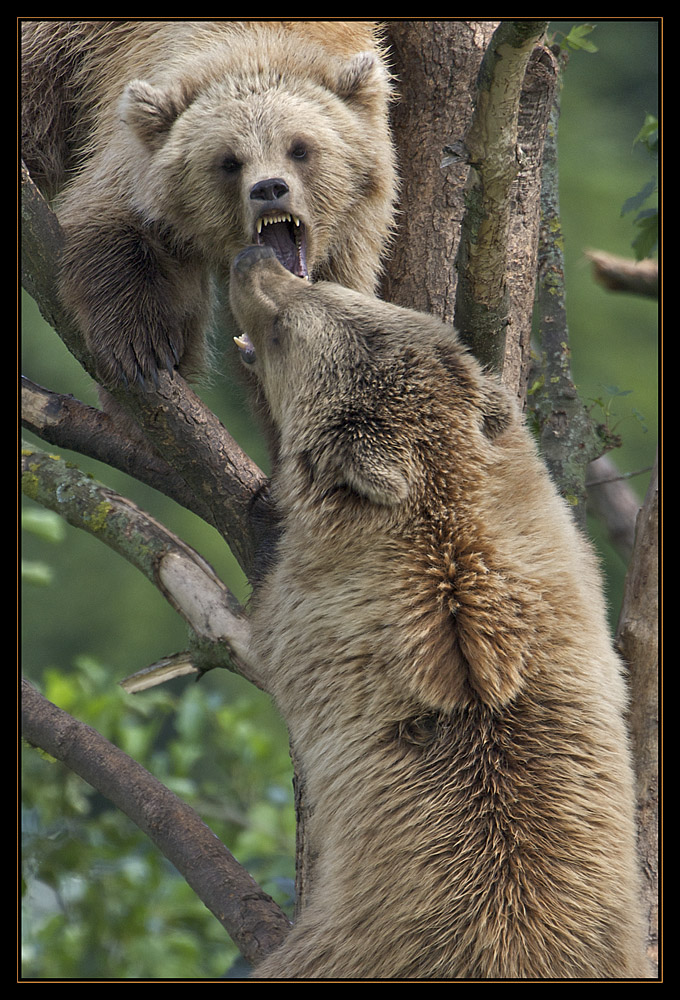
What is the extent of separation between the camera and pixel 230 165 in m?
3.84

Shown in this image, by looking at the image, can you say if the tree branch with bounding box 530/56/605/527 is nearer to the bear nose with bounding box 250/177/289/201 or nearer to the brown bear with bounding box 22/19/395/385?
the brown bear with bounding box 22/19/395/385

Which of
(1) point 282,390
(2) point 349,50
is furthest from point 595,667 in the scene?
(2) point 349,50

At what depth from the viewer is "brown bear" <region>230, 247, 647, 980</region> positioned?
8.67 feet

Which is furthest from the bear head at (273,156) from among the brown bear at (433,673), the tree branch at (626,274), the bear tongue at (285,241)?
the tree branch at (626,274)

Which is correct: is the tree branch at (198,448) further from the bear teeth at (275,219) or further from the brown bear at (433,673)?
the bear teeth at (275,219)

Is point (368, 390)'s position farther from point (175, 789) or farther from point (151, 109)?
point (175, 789)

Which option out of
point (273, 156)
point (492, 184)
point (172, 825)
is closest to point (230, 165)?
point (273, 156)

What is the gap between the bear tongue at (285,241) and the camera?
3773 millimetres

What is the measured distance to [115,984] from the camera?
3.10 meters

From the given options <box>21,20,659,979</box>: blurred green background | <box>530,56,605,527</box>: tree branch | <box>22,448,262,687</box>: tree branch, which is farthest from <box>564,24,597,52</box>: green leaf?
<box>22,448,262,687</box>: tree branch

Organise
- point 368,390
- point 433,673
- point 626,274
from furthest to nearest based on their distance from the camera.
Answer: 1. point 626,274
2. point 368,390
3. point 433,673

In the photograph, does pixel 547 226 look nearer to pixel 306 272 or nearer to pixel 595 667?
pixel 306 272

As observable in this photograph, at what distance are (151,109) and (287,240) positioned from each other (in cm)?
77

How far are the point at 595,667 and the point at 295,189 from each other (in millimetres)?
2018
